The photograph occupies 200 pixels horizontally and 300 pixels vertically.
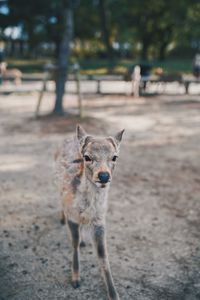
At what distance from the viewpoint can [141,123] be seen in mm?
12062

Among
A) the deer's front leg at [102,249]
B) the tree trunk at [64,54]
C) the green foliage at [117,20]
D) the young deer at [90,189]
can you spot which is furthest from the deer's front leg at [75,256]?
the green foliage at [117,20]

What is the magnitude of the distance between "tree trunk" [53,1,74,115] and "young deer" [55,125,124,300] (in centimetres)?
842

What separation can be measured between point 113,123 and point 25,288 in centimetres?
825

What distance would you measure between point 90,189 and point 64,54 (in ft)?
31.2

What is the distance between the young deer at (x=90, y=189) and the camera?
3.51 meters

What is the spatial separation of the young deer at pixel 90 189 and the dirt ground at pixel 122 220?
0.37 metres

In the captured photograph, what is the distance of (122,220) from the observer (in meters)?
5.62

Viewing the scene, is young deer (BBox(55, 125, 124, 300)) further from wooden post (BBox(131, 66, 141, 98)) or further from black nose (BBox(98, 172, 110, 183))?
wooden post (BBox(131, 66, 141, 98))

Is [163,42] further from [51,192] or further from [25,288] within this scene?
[25,288]

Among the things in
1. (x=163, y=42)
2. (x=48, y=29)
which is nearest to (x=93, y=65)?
(x=48, y=29)

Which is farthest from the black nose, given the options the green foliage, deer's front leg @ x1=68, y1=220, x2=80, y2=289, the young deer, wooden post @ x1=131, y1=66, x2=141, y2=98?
the green foliage

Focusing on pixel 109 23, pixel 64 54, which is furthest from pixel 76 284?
pixel 109 23

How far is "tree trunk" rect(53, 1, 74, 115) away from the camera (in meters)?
12.2

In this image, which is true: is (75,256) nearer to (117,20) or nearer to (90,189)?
(90,189)
